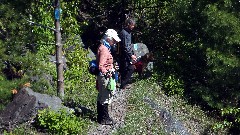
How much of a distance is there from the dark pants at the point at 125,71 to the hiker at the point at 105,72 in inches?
81.9

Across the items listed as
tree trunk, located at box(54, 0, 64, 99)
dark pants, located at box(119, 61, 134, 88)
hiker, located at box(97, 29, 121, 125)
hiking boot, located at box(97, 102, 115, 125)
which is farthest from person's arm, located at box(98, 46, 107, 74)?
dark pants, located at box(119, 61, 134, 88)

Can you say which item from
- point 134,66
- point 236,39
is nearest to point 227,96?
point 236,39

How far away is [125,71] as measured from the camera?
9969mm

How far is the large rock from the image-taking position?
7750 mm

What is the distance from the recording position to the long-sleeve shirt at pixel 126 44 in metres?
9.48

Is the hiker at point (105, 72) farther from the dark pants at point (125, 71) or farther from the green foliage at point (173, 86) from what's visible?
the green foliage at point (173, 86)

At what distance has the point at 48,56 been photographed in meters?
11.1

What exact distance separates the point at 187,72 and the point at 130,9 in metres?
2.77

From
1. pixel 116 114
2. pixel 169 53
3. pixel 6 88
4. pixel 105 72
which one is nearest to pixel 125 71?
pixel 116 114

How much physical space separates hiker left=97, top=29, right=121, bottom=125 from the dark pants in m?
2.08

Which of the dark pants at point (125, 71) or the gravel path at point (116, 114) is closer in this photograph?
the gravel path at point (116, 114)

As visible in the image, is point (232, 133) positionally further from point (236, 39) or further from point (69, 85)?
point (69, 85)

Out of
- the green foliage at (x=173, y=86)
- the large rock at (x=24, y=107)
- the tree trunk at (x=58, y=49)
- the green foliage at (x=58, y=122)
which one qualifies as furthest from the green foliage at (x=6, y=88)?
the green foliage at (x=173, y=86)

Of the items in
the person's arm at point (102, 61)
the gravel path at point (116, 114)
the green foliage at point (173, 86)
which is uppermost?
the person's arm at point (102, 61)
